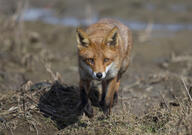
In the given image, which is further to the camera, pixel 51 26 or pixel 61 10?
pixel 61 10

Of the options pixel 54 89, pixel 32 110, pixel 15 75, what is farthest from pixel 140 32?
pixel 32 110

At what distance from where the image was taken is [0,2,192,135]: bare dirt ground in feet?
19.1

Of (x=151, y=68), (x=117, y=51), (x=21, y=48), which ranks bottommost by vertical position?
(x=151, y=68)

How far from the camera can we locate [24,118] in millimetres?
6227

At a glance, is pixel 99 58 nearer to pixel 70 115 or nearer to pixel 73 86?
pixel 70 115

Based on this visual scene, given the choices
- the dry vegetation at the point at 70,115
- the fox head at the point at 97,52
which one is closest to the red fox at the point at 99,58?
the fox head at the point at 97,52

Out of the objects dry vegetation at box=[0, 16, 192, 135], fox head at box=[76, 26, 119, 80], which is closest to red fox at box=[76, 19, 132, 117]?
fox head at box=[76, 26, 119, 80]

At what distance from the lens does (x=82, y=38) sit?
5973 millimetres

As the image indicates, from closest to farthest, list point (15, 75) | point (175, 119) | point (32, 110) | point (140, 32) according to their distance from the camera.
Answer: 1. point (175, 119)
2. point (32, 110)
3. point (15, 75)
4. point (140, 32)

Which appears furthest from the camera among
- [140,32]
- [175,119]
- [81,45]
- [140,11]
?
[140,11]

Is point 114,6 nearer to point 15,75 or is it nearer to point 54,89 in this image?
point 15,75

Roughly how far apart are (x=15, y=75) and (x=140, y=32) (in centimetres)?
679

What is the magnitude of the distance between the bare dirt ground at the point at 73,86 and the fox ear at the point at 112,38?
100 centimetres

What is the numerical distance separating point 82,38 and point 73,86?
1869 mm
